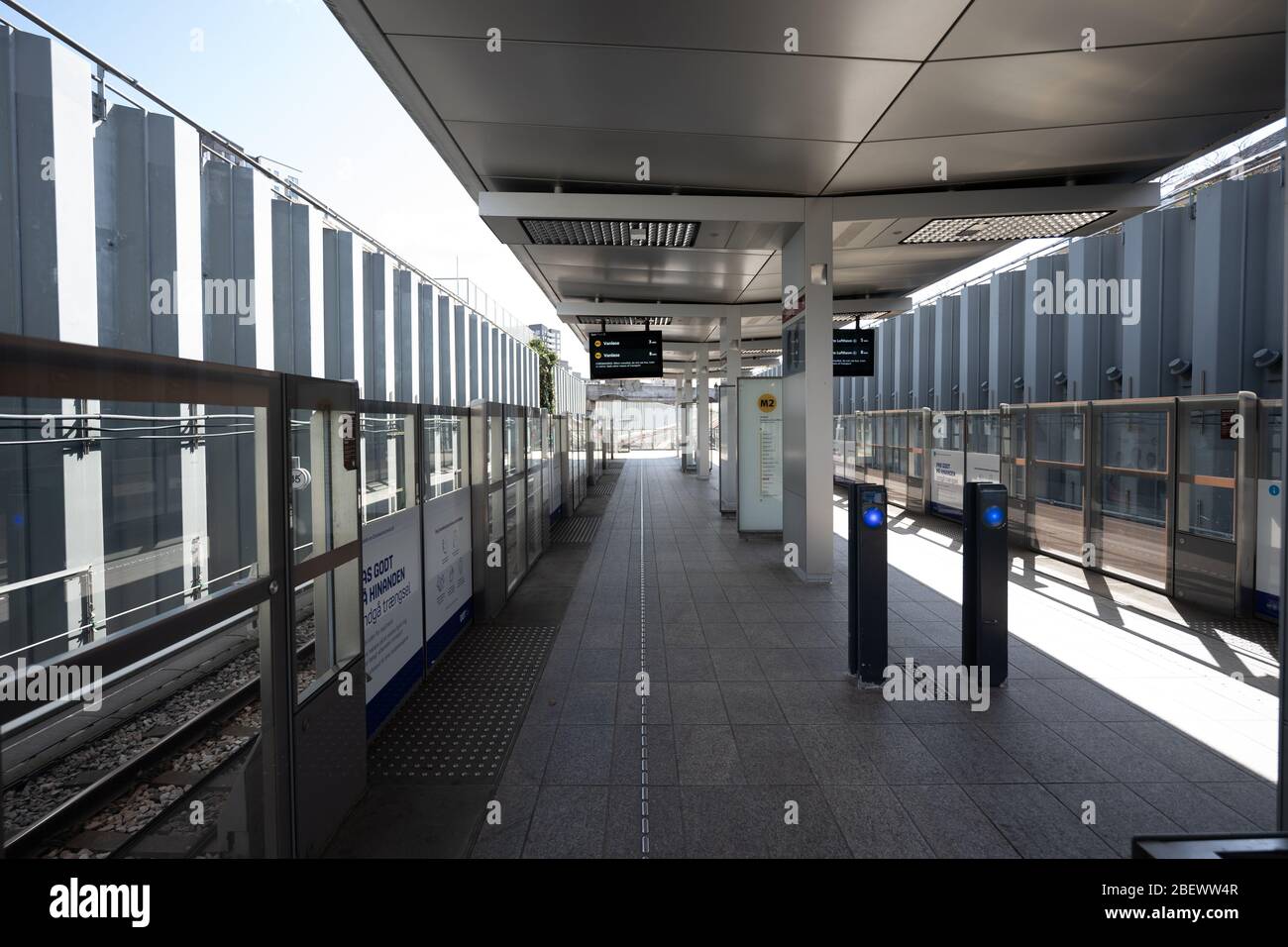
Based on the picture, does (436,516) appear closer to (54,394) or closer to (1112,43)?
(54,394)

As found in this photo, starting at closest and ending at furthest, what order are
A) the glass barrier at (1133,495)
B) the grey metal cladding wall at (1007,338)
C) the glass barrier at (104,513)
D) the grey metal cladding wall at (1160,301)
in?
the glass barrier at (104,513)
the glass barrier at (1133,495)
the grey metal cladding wall at (1160,301)
the grey metal cladding wall at (1007,338)

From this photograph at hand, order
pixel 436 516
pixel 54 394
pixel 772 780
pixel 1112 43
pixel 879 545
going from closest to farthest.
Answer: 1. pixel 54 394
2. pixel 772 780
3. pixel 1112 43
4. pixel 879 545
5. pixel 436 516

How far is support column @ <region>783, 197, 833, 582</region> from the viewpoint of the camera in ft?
24.1

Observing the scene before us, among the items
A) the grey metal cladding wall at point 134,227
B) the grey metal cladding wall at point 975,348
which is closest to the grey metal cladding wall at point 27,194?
the grey metal cladding wall at point 134,227

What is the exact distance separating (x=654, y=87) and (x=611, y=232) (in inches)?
141

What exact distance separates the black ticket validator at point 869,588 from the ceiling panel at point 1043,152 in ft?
10.8

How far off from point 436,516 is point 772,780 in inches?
122

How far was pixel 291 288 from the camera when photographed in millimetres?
8766

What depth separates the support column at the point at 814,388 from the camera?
7.35 metres

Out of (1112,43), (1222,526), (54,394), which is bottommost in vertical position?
(1222,526)

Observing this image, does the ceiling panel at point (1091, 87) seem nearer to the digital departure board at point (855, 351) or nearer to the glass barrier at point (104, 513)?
the glass barrier at point (104, 513)

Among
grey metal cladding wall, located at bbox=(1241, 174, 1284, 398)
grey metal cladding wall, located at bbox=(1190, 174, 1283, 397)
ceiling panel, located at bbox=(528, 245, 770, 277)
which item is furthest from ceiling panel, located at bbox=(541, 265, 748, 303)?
grey metal cladding wall, located at bbox=(1241, 174, 1284, 398)
